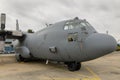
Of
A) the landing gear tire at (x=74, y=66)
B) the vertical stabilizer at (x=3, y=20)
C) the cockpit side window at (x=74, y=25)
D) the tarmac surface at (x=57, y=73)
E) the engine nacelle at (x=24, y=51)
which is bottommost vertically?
the tarmac surface at (x=57, y=73)

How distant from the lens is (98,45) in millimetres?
9523

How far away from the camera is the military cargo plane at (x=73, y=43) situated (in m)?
9.70

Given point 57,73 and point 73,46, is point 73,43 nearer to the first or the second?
point 73,46

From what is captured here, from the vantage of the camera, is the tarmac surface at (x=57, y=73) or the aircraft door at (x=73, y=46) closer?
the tarmac surface at (x=57, y=73)

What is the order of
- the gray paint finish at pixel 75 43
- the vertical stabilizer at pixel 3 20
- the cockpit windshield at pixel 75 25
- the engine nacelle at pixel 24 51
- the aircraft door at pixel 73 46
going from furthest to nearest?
1. the engine nacelle at pixel 24 51
2. the vertical stabilizer at pixel 3 20
3. the cockpit windshield at pixel 75 25
4. the aircraft door at pixel 73 46
5. the gray paint finish at pixel 75 43

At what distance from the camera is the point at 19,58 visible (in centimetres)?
1825

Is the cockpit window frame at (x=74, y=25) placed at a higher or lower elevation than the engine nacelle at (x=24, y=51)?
higher

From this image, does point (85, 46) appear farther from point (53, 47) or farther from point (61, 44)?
point (53, 47)

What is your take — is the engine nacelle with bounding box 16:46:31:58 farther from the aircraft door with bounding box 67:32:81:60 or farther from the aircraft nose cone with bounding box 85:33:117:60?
the aircraft nose cone with bounding box 85:33:117:60

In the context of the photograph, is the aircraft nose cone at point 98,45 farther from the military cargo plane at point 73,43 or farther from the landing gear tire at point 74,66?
the landing gear tire at point 74,66

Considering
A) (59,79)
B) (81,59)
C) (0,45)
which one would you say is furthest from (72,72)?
(0,45)

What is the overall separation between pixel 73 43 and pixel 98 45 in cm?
177

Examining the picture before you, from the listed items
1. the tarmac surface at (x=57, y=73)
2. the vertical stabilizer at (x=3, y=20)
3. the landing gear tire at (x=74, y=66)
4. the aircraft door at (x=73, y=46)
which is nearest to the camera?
the tarmac surface at (x=57, y=73)

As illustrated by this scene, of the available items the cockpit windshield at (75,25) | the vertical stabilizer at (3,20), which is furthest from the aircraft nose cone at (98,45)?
the vertical stabilizer at (3,20)
